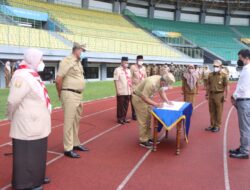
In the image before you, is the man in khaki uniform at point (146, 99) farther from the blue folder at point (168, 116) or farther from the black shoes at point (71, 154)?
the black shoes at point (71, 154)

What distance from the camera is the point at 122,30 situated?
33.7 meters

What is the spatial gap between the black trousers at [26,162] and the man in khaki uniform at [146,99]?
267cm

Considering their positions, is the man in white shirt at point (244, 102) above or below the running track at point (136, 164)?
above

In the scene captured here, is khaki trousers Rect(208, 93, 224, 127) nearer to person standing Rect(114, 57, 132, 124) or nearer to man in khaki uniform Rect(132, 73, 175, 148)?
man in khaki uniform Rect(132, 73, 175, 148)

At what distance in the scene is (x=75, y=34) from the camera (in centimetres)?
2514

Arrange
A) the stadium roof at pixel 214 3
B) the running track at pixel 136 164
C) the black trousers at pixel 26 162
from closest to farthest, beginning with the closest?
1. the black trousers at pixel 26 162
2. the running track at pixel 136 164
3. the stadium roof at pixel 214 3

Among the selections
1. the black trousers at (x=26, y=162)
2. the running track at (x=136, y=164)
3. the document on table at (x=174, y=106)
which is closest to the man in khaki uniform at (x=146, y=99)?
the document on table at (x=174, y=106)

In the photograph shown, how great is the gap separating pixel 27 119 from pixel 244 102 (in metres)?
3.89

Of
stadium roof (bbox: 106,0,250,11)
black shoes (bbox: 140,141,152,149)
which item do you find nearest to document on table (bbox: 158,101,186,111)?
black shoes (bbox: 140,141,152,149)

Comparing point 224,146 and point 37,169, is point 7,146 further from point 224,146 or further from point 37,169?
point 224,146

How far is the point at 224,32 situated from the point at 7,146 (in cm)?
4571

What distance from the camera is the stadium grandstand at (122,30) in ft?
67.3

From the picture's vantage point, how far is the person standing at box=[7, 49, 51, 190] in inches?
146

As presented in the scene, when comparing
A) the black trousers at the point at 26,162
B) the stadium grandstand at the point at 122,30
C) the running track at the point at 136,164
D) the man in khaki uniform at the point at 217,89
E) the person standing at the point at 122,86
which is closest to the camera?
the black trousers at the point at 26,162
